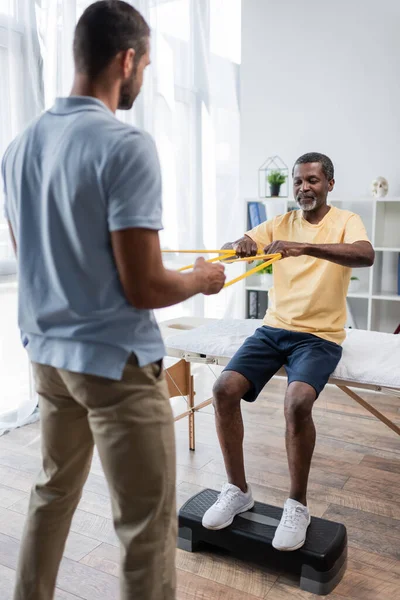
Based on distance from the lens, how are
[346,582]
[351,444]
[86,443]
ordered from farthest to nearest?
[351,444]
[346,582]
[86,443]

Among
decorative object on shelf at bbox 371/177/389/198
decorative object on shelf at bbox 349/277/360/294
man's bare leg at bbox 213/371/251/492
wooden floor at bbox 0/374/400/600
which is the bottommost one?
wooden floor at bbox 0/374/400/600

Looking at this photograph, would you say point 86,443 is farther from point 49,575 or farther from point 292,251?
point 292,251

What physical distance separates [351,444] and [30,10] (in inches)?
102

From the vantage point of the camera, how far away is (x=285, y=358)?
85.3 inches

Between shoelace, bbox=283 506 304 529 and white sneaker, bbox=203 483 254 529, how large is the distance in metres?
0.16

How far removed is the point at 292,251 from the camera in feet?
Result: 6.42

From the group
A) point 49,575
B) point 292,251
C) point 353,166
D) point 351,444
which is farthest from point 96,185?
point 353,166

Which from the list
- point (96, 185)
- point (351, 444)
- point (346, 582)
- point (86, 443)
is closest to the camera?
point (96, 185)

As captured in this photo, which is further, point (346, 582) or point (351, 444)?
point (351, 444)

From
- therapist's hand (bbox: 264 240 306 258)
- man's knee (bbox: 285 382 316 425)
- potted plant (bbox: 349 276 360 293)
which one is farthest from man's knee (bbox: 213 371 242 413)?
potted plant (bbox: 349 276 360 293)

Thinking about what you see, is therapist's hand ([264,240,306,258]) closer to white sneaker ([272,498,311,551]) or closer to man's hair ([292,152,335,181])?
man's hair ([292,152,335,181])

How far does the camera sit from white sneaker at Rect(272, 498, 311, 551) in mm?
1742

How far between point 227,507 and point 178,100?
9.72 ft

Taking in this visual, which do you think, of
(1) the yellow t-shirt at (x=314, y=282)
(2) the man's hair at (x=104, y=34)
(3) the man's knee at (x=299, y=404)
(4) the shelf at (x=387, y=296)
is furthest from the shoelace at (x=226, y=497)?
(4) the shelf at (x=387, y=296)
